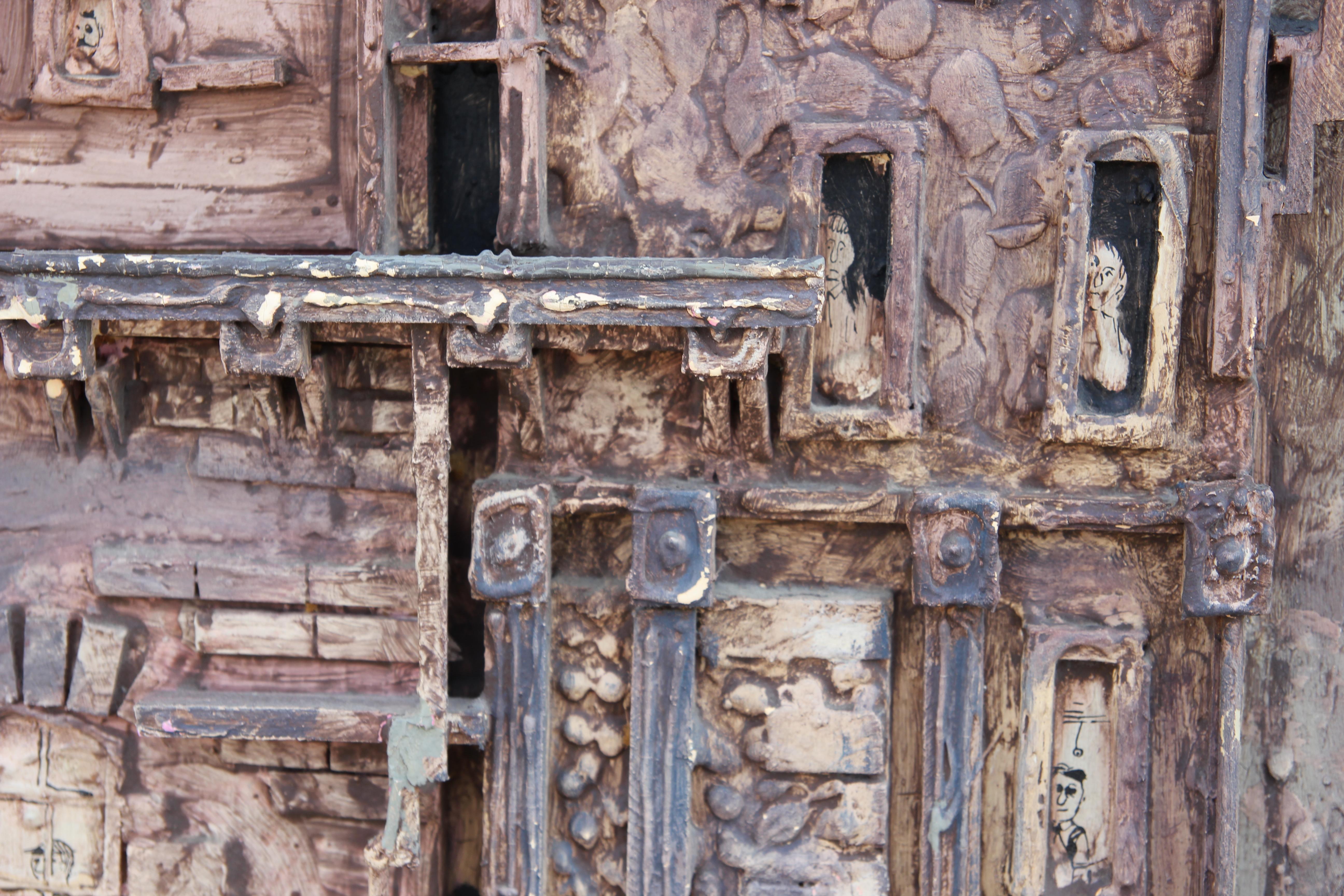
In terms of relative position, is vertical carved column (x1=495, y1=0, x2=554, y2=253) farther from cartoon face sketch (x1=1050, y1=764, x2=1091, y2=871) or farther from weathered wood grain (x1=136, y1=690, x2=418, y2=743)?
cartoon face sketch (x1=1050, y1=764, x2=1091, y2=871)

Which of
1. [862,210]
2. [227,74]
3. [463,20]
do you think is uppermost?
[463,20]

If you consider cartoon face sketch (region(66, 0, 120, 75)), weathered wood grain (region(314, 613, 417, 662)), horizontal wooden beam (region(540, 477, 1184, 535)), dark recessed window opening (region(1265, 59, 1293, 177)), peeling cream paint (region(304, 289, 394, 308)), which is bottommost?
weathered wood grain (region(314, 613, 417, 662))

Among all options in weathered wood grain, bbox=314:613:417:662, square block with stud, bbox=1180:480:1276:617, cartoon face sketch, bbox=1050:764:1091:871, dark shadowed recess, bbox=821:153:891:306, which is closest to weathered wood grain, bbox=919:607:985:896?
cartoon face sketch, bbox=1050:764:1091:871

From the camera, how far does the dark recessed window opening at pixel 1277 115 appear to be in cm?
221

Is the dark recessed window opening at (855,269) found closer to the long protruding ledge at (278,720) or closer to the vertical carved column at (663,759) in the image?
the vertical carved column at (663,759)

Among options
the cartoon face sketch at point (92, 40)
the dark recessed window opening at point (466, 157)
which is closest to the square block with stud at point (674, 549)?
the dark recessed window opening at point (466, 157)

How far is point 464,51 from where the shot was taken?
2.31 metres

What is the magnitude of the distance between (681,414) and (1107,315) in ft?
3.23

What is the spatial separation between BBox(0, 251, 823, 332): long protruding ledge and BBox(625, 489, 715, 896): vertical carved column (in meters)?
0.46

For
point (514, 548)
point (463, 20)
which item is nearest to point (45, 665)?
point (514, 548)

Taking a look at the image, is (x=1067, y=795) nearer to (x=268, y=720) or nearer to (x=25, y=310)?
(x=268, y=720)

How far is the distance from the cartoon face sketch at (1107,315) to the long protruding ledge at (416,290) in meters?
0.68

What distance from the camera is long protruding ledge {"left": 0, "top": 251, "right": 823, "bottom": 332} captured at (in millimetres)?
2090

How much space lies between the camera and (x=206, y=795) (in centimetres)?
261
